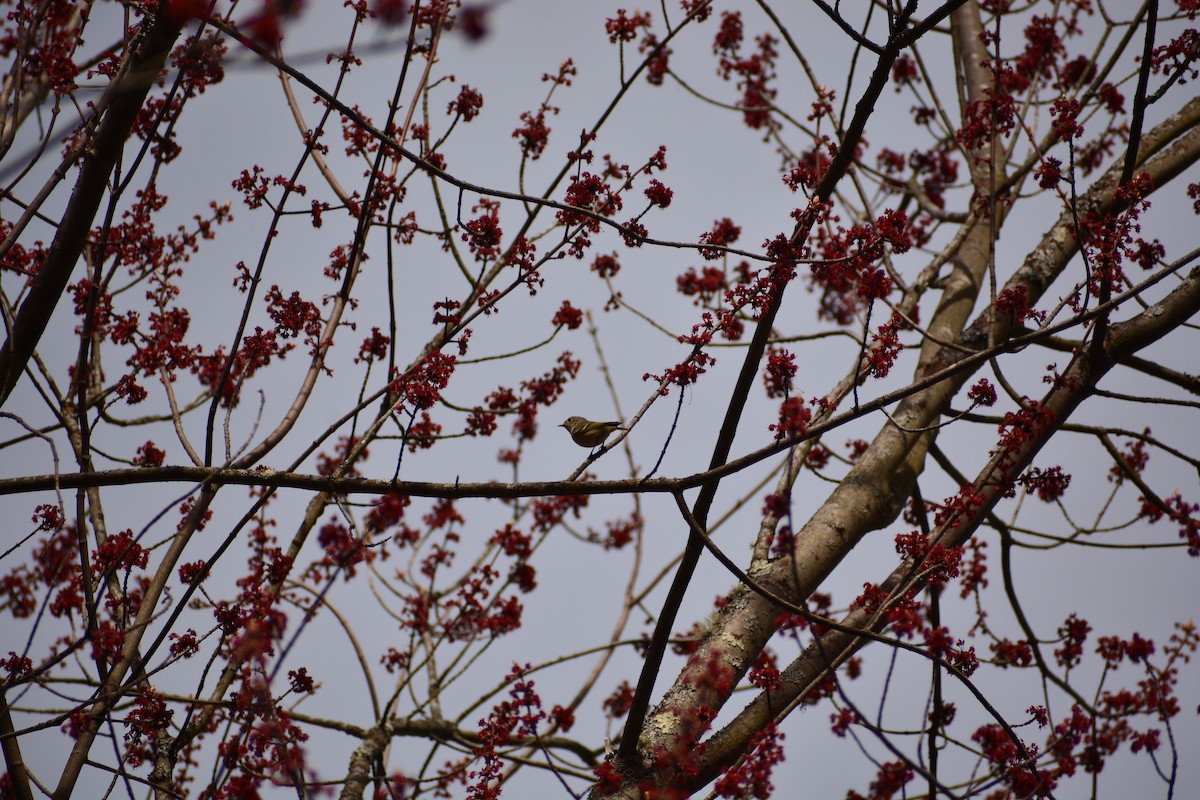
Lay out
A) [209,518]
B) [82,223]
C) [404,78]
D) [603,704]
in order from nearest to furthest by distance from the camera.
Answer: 1. [82,223]
2. [404,78]
3. [209,518]
4. [603,704]

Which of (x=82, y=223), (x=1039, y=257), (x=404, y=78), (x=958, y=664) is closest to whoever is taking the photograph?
(x=82, y=223)

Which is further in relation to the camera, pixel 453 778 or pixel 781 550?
pixel 453 778

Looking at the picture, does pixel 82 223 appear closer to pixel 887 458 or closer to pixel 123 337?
pixel 123 337

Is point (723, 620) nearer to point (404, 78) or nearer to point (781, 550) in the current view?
point (781, 550)

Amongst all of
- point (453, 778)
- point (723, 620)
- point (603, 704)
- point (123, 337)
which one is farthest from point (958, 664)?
point (603, 704)

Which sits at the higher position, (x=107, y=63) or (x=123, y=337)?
(x=107, y=63)

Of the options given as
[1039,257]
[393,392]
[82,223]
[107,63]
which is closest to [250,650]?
[82,223]

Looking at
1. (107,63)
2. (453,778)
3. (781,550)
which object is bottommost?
(453,778)

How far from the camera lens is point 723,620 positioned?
13.9 ft

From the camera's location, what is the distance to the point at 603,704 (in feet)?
23.2

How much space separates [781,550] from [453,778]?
1.99m

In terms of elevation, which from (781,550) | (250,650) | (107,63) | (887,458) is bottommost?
(250,650)

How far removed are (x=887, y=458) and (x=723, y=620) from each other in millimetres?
1213

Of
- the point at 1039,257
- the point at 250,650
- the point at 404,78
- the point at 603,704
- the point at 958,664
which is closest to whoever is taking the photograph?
the point at 250,650
